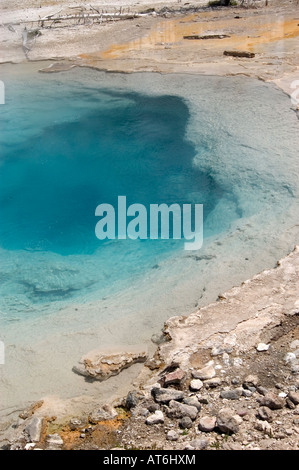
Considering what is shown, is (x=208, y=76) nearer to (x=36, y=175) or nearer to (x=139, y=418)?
(x=36, y=175)

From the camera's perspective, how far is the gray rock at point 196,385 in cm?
354

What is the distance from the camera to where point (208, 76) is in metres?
9.91

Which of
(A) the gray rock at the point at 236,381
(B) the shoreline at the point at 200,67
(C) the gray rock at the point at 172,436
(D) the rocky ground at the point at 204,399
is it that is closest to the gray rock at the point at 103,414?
(D) the rocky ground at the point at 204,399

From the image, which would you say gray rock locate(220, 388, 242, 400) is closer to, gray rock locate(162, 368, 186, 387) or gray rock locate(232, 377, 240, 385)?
gray rock locate(232, 377, 240, 385)

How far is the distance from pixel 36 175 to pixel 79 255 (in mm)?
2576

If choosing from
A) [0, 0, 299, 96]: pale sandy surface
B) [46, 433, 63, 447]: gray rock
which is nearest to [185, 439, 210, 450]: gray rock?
[46, 433, 63, 447]: gray rock

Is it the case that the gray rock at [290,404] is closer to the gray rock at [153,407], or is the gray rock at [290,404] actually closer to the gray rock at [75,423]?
the gray rock at [153,407]

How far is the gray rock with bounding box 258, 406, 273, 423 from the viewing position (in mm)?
3178

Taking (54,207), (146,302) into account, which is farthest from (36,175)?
(146,302)

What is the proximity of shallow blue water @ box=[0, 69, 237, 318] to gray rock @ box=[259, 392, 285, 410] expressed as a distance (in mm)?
2230

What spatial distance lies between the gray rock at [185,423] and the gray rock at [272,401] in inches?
20.5

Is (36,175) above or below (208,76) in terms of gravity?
below

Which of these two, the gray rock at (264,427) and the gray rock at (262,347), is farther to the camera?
the gray rock at (262,347)

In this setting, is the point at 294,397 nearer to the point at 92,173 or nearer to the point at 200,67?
the point at 92,173
